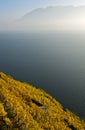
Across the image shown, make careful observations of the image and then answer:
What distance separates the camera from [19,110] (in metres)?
25.9

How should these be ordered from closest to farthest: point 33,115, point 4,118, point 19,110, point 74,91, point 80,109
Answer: point 4,118 < point 19,110 < point 33,115 < point 80,109 < point 74,91

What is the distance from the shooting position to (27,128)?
74.8 feet

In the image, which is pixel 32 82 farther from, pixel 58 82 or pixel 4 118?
pixel 4 118

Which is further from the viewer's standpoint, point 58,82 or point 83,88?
point 58,82

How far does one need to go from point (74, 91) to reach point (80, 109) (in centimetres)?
3475

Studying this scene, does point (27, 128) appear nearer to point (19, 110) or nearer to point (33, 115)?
point (19, 110)

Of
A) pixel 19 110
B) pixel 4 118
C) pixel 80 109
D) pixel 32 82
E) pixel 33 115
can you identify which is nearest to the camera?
pixel 4 118

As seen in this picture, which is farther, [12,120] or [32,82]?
[32,82]

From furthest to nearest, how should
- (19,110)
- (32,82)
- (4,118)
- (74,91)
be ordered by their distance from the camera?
(32,82)
(74,91)
(19,110)
(4,118)

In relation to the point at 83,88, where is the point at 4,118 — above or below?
below

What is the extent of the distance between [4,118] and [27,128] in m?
1.92

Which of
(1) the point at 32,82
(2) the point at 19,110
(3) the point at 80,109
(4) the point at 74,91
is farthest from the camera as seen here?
(1) the point at 32,82

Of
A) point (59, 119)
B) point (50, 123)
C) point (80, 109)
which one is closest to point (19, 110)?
point (50, 123)

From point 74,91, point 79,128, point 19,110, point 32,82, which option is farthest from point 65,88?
point 19,110
